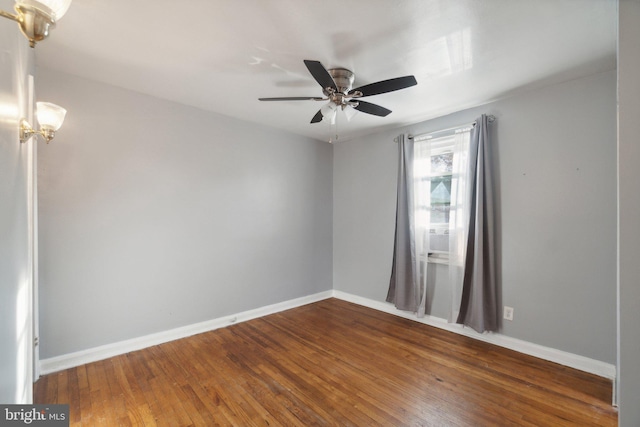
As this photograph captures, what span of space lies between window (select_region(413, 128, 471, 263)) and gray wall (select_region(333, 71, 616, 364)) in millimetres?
319

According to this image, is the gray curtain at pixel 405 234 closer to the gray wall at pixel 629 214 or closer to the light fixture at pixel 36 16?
the gray wall at pixel 629 214

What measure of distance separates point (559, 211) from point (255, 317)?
3467mm

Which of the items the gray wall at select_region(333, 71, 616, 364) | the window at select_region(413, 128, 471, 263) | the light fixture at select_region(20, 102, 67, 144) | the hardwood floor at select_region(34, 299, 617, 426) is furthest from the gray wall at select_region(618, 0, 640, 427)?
the light fixture at select_region(20, 102, 67, 144)

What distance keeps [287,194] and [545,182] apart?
293 centimetres

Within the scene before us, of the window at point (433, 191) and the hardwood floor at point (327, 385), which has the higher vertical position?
the window at point (433, 191)

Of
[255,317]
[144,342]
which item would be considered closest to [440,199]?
[255,317]

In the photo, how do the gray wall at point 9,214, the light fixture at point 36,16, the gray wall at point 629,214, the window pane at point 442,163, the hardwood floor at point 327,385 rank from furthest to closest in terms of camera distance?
the window pane at point 442,163 < the hardwood floor at point 327,385 < the gray wall at point 629,214 < the gray wall at point 9,214 < the light fixture at point 36,16

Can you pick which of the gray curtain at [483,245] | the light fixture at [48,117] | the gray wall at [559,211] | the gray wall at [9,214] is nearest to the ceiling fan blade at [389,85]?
the gray curtain at [483,245]

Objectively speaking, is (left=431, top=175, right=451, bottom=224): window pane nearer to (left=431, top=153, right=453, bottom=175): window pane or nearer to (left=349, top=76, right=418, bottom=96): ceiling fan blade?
(left=431, top=153, right=453, bottom=175): window pane

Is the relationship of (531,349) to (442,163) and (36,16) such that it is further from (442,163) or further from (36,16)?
(36,16)

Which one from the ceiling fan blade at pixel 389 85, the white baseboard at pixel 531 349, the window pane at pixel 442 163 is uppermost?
the ceiling fan blade at pixel 389 85

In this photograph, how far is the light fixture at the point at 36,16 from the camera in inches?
26.7

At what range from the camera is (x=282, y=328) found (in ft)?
10.6

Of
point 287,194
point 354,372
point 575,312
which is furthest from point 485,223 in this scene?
point 287,194
